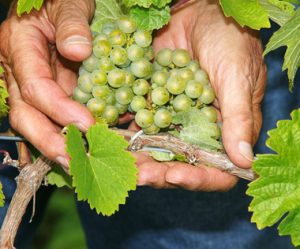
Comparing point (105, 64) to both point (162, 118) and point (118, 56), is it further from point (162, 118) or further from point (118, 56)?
point (162, 118)

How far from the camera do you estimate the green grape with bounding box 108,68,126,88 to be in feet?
4.68

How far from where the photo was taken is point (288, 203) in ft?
4.14

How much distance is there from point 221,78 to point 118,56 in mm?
239

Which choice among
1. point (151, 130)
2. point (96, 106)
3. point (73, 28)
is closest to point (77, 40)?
point (73, 28)

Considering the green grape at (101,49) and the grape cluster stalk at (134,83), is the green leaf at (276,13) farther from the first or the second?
the green grape at (101,49)

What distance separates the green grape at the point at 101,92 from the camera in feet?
4.73

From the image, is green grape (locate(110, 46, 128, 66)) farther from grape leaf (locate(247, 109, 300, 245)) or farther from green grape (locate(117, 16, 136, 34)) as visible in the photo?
grape leaf (locate(247, 109, 300, 245))

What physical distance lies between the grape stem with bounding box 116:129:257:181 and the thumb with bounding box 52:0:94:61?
23 centimetres

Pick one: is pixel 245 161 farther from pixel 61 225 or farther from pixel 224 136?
pixel 61 225

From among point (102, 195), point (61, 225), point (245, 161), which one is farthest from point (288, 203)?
point (61, 225)

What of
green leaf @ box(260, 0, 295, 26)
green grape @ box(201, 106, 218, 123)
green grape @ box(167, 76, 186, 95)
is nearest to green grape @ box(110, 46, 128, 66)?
green grape @ box(167, 76, 186, 95)

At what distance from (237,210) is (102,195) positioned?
0.89 metres

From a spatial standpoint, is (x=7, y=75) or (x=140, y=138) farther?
(x=7, y=75)

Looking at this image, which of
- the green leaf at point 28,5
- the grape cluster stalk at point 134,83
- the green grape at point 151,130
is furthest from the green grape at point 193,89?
the green leaf at point 28,5
